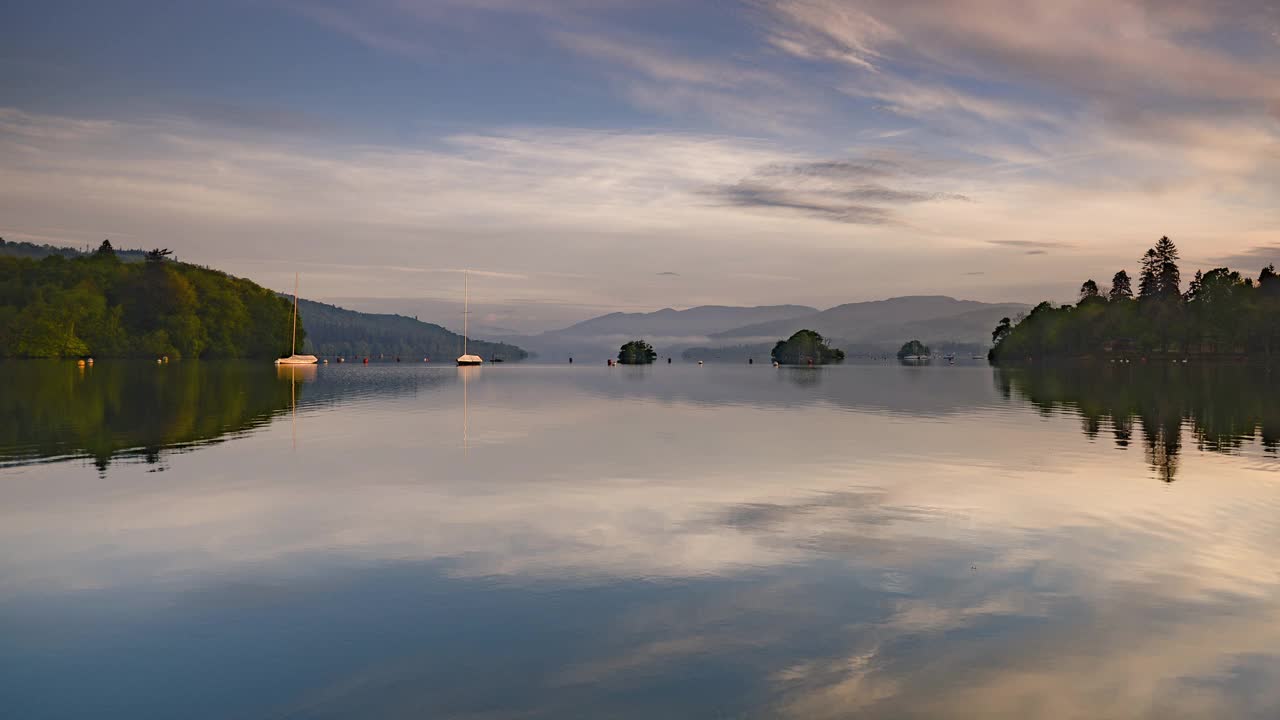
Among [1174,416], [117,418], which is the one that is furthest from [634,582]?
[1174,416]

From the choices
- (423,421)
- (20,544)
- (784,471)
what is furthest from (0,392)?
(784,471)

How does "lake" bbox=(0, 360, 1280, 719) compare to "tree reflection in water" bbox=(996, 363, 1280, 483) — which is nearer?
"lake" bbox=(0, 360, 1280, 719)

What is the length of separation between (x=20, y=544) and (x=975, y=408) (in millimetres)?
64273

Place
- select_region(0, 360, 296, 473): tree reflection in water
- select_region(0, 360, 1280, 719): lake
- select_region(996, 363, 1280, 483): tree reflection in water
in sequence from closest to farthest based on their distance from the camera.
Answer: select_region(0, 360, 1280, 719): lake, select_region(0, 360, 296, 473): tree reflection in water, select_region(996, 363, 1280, 483): tree reflection in water

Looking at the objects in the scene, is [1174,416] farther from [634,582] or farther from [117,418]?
[117,418]

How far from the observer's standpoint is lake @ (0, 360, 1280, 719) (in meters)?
11.5

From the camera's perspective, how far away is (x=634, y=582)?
1680 cm

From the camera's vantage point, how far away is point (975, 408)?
227ft

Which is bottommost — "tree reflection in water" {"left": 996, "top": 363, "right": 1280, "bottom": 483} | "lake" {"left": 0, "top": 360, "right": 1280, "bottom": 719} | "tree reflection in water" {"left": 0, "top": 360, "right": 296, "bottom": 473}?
"lake" {"left": 0, "top": 360, "right": 1280, "bottom": 719}

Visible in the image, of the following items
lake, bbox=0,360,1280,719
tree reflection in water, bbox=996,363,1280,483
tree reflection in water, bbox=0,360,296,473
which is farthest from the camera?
tree reflection in water, bbox=996,363,1280,483

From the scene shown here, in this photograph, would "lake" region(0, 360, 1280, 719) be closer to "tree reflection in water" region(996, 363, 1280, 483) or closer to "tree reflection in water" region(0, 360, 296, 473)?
"tree reflection in water" region(0, 360, 296, 473)

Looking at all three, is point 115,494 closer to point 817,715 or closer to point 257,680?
point 257,680

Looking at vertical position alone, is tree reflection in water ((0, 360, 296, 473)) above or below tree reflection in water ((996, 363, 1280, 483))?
above

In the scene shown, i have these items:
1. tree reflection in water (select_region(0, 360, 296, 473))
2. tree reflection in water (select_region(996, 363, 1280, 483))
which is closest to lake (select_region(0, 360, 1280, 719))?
tree reflection in water (select_region(0, 360, 296, 473))
